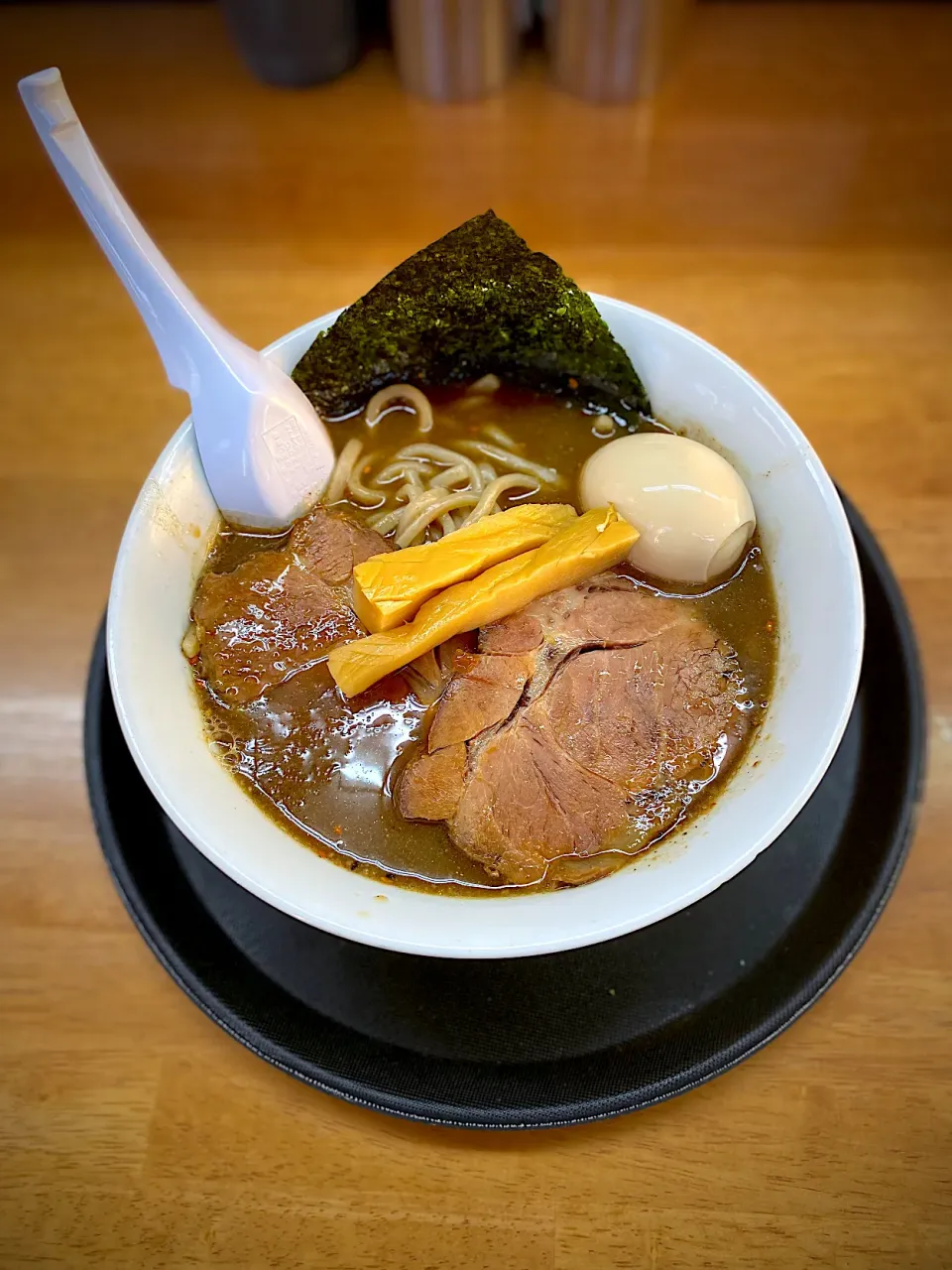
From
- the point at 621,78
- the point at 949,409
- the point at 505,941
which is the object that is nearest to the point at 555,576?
the point at 505,941

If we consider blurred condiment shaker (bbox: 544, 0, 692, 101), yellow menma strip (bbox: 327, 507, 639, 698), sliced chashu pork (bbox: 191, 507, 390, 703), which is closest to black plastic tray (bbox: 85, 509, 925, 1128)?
sliced chashu pork (bbox: 191, 507, 390, 703)

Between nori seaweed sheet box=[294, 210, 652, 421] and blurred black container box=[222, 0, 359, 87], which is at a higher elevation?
blurred black container box=[222, 0, 359, 87]

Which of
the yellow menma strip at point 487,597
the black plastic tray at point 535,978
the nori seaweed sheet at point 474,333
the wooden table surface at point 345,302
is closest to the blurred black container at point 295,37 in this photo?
the wooden table surface at point 345,302

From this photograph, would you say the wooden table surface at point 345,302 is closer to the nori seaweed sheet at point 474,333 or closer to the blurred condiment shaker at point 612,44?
the blurred condiment shaker at point 612,44

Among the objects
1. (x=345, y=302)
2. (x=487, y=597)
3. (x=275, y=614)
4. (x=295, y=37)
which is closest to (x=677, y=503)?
(x=487, y=597)

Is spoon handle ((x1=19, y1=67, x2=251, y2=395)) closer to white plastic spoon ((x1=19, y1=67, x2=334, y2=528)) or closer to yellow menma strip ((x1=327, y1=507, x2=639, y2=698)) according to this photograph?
white plastic spoon ((x1=19, y1=67, x2=334, y2=528))

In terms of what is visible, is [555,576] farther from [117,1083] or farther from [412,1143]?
[117,1083]
